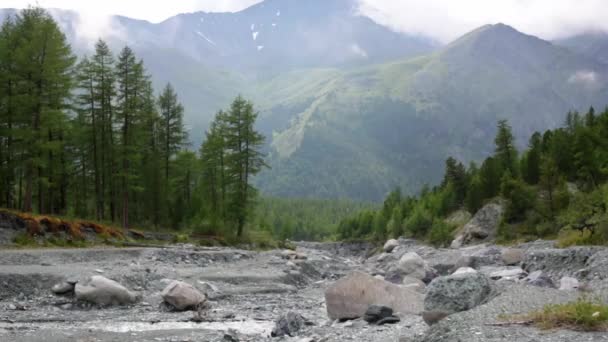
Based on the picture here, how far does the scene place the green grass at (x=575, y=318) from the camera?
9.67 m

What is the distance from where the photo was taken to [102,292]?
19.8 metres

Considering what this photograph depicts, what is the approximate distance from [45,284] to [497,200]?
217 feet

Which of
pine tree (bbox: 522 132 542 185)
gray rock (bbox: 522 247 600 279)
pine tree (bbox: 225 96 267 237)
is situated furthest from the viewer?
pine tree (bbox: 522 132 542 185)

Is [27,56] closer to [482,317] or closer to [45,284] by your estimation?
[45,284]

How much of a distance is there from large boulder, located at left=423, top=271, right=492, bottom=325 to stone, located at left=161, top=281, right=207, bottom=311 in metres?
9.47

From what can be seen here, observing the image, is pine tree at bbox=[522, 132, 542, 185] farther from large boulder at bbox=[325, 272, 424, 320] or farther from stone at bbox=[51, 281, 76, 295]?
stone at bbox=[51, 281, 76, 295]

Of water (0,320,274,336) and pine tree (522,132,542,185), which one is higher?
pine tree (522,132,542,185)

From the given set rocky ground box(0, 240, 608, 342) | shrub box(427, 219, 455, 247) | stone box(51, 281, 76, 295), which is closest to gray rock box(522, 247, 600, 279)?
rocky ground box(0, 240, 608, 342)

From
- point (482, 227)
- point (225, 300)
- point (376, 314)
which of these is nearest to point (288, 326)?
point (376, 314)

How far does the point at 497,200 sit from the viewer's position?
74.6 m

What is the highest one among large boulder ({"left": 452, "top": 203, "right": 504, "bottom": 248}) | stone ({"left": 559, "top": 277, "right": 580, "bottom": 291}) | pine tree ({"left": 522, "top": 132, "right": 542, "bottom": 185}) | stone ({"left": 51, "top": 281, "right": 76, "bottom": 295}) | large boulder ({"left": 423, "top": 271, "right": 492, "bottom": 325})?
pine tree ({"left": 522, "top": 132, "right": 542, "bottom": 185})

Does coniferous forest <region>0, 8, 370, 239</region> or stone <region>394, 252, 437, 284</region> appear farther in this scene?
coniferous forest <region>0, 8, 370, 239</region>

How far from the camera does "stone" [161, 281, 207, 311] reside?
64.0ft

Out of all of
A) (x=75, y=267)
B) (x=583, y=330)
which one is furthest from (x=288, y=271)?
(x=583, y=330)
